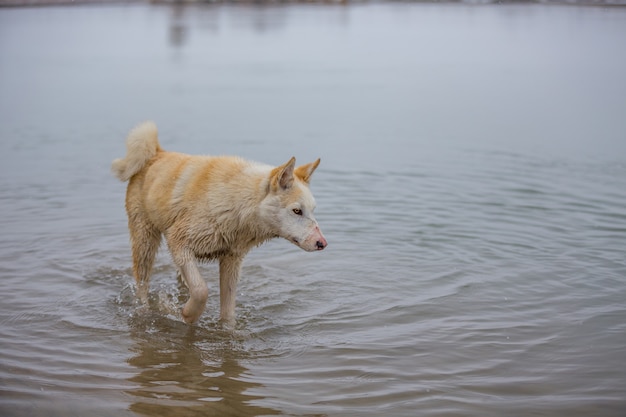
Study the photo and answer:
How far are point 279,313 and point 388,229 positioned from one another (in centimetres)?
305

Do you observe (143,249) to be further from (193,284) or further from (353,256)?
(353,256)

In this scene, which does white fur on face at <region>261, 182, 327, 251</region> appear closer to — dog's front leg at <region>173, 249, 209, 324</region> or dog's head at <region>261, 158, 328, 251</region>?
dog's head at <region>261, 158, 328, 251</region>

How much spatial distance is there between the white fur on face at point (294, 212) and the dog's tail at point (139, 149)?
5.51ft

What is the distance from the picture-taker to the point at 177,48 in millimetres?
33719

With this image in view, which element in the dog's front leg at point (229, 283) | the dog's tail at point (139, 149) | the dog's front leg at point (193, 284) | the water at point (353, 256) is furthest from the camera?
the dog's tail at point (139, 149)

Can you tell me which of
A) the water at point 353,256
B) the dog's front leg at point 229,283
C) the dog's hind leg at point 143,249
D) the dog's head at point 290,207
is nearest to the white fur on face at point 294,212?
the dog's head at point 290,207

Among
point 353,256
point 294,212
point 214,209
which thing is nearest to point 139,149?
point 214,209

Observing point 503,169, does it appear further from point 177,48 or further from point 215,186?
point 177,48

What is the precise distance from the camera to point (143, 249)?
753cm

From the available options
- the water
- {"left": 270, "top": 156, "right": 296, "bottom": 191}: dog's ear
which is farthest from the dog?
the water

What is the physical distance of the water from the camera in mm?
5742

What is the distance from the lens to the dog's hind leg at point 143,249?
24.5ft

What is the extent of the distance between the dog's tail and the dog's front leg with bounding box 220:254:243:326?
4.30 ft

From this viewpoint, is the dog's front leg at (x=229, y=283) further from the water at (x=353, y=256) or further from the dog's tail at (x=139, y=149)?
the dog's tail at (x=139, y=149)
